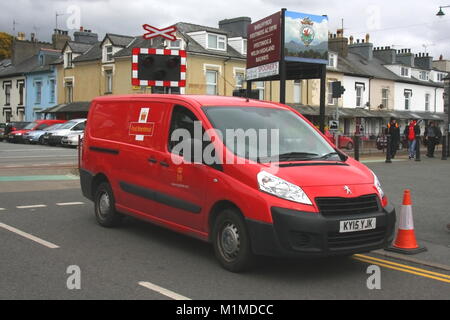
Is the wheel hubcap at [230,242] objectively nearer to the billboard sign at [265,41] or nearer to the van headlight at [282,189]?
the van headlight at [282,189]

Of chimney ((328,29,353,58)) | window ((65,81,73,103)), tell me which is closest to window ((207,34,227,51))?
chimney ((328,29,353,58))

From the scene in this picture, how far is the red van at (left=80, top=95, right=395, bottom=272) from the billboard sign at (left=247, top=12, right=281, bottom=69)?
9620 mm

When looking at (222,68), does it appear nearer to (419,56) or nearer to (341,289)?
(419,56)

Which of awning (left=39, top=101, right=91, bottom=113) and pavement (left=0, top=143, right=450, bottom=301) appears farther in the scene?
awning (left=39, top=101, right=91, bottom=113)

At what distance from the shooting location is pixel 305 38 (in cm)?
1709

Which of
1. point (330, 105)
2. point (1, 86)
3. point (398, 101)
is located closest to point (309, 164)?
point (330, 105)

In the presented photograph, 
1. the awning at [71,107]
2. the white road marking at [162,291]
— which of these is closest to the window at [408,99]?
the awning at [71,107]

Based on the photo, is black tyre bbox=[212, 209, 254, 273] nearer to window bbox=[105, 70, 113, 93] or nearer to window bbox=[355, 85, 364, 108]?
window bbox=[105, 70, 113, 93]

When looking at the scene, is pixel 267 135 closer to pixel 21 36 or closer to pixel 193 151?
pixel 193 151

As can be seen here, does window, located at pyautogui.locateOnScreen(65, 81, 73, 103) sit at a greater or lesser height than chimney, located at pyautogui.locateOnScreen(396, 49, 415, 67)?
lesser

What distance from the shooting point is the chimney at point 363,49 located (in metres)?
51.2

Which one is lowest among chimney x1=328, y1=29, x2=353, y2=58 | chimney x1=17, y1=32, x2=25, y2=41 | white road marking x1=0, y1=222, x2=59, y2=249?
white road marking x1=0, y1=222, x2=59, y2=249

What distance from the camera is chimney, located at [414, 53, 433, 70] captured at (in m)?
56.8

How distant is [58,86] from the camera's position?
45688 millimetres
